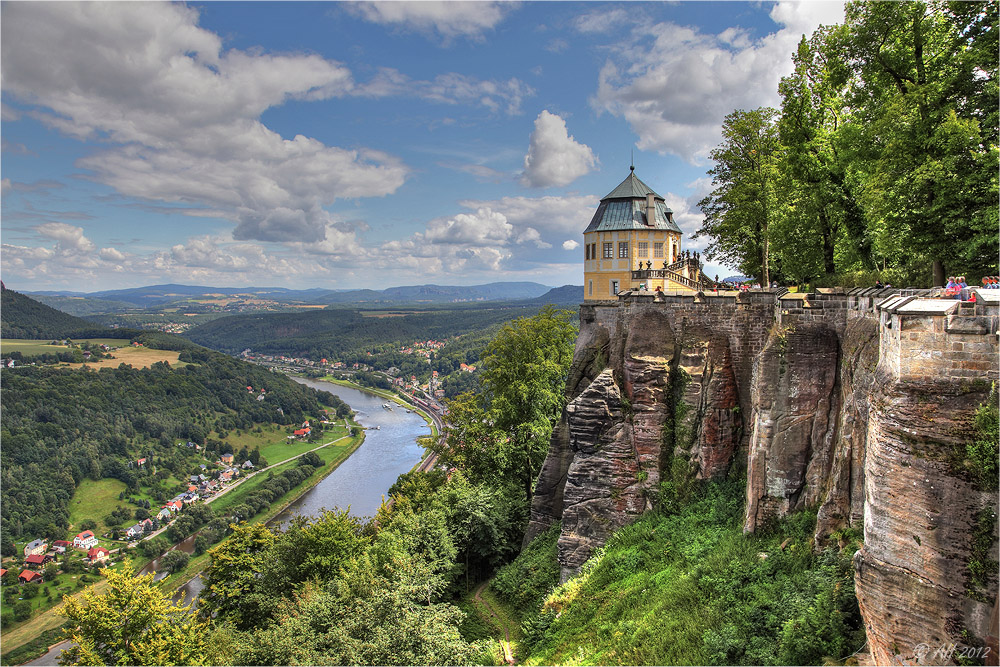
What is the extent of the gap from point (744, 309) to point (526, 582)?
13.7 m

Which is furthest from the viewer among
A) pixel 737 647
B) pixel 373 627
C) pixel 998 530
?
pixel 373 627

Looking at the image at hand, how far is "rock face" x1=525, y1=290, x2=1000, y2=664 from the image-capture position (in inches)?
318

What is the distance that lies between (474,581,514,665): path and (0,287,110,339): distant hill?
216959 mm

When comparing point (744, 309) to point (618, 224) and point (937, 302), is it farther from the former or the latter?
point (618, 224)

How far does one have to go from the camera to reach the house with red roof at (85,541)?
242 feet

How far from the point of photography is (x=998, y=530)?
25.1ft

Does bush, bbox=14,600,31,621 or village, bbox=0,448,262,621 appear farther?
village, bbox=0,448,262,621

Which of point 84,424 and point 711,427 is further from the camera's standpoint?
point 84,424

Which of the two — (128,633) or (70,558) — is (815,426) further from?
(70,558)

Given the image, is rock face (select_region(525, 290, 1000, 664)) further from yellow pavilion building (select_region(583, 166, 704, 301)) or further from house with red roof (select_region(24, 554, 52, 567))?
house with red roof (select_region(24, 554, 52, 567))

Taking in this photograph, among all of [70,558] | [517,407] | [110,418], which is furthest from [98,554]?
[517,407]

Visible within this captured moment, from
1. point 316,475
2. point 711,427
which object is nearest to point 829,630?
point 711,427

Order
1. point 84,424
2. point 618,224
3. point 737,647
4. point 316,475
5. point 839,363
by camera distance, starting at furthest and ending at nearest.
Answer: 1. point 84,424
2. point 316,475
3. point 618,224
4. point 839,363
5. point 737,647

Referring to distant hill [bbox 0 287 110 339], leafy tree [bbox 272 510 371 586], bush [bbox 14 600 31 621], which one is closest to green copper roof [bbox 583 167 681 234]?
leafy tree [bbox 272 510 371 586]
